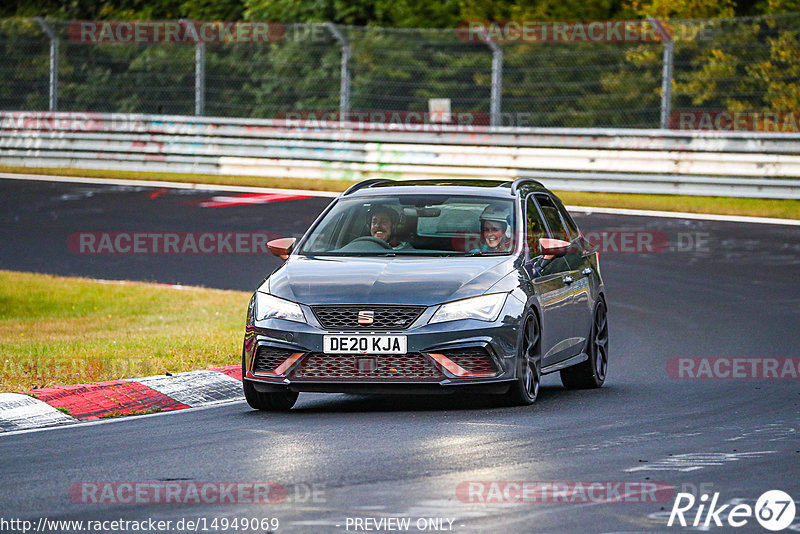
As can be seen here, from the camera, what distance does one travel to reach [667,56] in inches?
982

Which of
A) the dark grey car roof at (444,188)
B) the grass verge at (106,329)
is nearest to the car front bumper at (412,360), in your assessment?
the dark grey car roof at (444,188)

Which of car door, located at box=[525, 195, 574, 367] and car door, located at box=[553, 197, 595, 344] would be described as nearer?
car door, located at box=[525, 195, 574, 367]

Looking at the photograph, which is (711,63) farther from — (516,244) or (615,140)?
(516,244)

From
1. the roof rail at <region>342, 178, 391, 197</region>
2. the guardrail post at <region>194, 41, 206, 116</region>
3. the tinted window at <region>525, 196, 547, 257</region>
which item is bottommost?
the tinted window at <region>525, 196, 547, 257</region>

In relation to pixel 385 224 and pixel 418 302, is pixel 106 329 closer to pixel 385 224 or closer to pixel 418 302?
pixel 385 224

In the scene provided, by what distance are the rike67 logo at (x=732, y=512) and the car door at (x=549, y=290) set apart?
359 centimetres

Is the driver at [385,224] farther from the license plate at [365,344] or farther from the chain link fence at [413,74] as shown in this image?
the chain link fence at [413,74]

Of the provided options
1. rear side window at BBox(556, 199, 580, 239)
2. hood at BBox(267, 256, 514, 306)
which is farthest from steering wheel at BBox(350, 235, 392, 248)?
→ rear side window at BBox(556, 199, 580, 239)

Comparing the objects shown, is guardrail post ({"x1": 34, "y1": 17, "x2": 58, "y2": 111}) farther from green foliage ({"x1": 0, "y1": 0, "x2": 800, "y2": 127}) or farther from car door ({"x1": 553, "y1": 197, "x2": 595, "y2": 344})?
car door ({"x1": 553, "y1": 197, "x2": 595, "y2": 344})

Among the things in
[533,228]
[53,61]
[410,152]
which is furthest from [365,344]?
[53,61]

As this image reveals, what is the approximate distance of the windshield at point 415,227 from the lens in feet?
34.4

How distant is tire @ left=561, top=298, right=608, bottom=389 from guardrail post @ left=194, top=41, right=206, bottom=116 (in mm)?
18166

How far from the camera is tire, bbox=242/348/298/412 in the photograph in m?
9.81

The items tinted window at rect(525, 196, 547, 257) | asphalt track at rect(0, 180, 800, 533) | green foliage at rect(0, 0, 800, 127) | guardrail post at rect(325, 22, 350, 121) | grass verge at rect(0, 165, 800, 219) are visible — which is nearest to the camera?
asphalt track at rect(0, 180, 800, 533)
